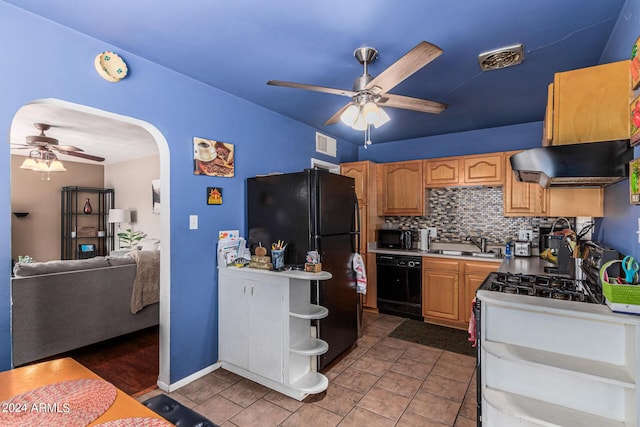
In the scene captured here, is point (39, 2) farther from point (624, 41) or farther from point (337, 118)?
point (624, 41)

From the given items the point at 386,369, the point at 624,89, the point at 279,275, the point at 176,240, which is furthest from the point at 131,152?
the point at 624,89

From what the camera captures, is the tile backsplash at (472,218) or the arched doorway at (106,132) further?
the tile backsplash at (472,218)

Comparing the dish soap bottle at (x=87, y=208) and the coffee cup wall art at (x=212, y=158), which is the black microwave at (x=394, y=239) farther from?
the dish soap bottle at (x=87, y=208)

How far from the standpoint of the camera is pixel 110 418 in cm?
87

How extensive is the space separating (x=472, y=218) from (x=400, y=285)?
4.30 feet

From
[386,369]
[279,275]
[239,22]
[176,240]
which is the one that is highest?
[239,22]

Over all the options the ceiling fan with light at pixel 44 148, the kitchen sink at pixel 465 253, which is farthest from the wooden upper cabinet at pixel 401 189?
the ceiling fan with light at pixel 44 148

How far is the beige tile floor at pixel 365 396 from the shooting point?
2021mm

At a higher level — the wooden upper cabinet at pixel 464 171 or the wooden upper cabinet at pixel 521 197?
the wooden upper cabinet at pixel 464 171

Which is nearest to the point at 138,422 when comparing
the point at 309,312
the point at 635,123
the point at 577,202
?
the point at 309,312

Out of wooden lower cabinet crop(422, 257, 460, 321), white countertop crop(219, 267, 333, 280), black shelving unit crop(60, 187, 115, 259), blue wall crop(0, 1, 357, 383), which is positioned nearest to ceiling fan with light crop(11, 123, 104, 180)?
black shelving unit crop(60, 187, 115, 259)

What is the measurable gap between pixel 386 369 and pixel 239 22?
2.88 meters

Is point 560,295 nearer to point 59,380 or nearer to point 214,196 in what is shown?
point 59,380

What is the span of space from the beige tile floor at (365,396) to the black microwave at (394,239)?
150cm
